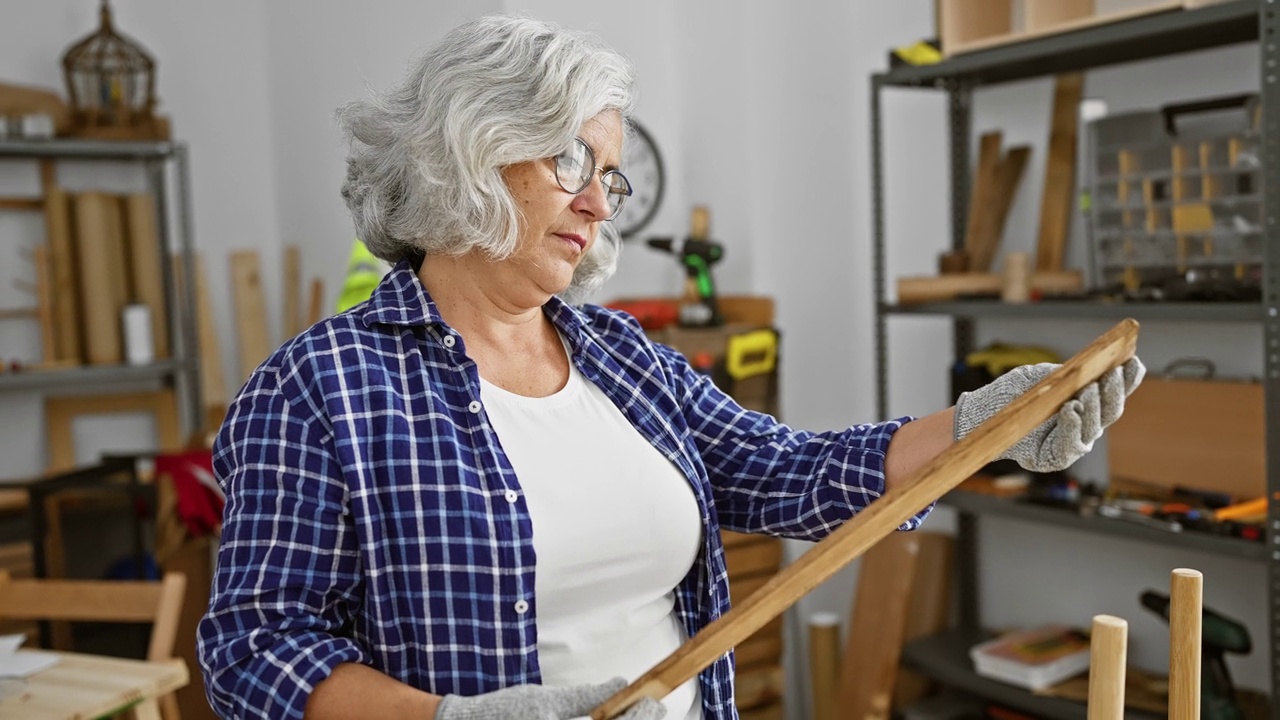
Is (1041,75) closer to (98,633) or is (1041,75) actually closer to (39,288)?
(98,633)

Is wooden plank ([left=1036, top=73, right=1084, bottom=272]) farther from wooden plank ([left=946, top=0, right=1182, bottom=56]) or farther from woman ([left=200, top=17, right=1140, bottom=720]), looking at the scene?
woman ([left=200, top=17, right=1140, bottom=720])

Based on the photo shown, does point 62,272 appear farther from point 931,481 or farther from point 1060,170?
point 931,481

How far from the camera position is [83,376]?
389 centimetres

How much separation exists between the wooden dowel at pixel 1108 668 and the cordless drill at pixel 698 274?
7.66 feet

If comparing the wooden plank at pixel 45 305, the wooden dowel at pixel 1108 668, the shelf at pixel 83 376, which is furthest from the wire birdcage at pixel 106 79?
the wooden dowel at pixel 1108 668

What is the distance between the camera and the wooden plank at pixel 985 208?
3.01 metres

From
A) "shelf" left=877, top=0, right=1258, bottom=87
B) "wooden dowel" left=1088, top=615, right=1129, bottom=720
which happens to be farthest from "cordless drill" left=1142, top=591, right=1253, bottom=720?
"wooden dowel" left=1088, top=615, right=1129, bottom=720

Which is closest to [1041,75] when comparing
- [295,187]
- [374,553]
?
[374,553]

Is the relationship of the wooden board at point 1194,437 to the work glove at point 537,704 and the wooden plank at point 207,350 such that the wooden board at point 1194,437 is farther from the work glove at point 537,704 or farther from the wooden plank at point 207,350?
the wooden plank at point 207,350

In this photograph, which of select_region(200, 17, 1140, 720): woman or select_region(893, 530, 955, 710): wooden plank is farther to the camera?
select_region(893, 530, 955, 710): wooden plank

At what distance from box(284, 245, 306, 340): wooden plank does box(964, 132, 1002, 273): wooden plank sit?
265 cm

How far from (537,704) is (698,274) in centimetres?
240

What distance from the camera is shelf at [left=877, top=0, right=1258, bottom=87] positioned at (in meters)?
2.27

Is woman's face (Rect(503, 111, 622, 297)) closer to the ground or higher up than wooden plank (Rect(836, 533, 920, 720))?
higher up
